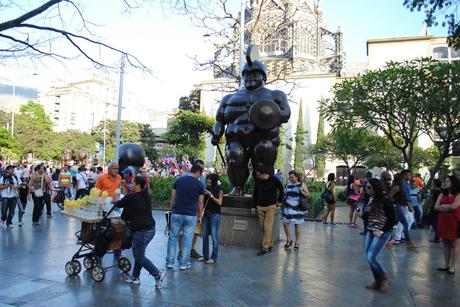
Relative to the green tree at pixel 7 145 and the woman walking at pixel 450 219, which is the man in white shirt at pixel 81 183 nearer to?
the woman walking at pixel 450 219

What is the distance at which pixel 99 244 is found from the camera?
18.6 feet

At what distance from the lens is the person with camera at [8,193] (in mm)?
10141

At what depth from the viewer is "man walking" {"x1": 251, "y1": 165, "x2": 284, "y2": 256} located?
7.46 m

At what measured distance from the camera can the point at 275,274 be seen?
619 centimetres

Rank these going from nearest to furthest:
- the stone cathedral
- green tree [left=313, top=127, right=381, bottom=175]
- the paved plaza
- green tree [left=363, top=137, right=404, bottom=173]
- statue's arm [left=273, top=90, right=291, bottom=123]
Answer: the paved plaza → statue's arm [left=273, top=90, right=291, bottom=123] → green tree [left=313, top=127, right=381, bottom=175] → green tree [left=363, top=137, right=404, bottom=173] → the stone cathedral

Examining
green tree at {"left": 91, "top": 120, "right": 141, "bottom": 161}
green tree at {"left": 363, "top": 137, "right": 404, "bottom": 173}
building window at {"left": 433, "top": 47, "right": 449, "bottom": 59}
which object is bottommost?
green tree at {"left": 363, "top": 137, "right": 404, "bottom": 173}

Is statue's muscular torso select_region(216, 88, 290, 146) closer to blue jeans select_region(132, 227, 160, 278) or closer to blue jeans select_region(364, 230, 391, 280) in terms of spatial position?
blue jeans select_region(364, 230, 391, 280)

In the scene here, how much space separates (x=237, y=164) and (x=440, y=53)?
43.5 metres

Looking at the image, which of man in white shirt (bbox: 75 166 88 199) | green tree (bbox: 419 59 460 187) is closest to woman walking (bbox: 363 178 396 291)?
green tree (bbox: 419 59 460 187)

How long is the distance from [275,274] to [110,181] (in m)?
3.33

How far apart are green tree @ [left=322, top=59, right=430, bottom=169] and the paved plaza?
255 inches

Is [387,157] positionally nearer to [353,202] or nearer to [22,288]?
[353,202]

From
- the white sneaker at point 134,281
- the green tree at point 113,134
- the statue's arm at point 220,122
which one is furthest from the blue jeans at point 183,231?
the green tree at point 113,134

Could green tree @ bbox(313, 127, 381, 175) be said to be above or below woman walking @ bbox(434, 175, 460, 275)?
above
